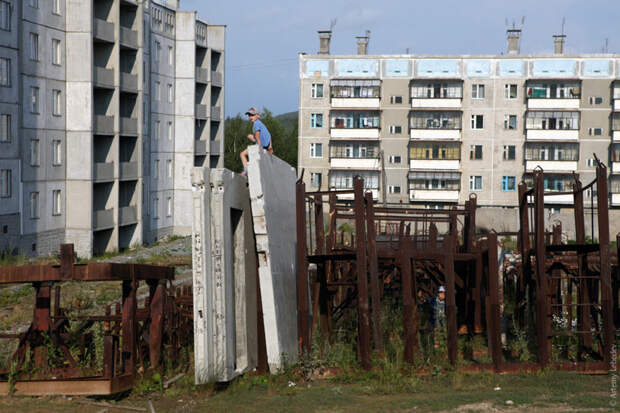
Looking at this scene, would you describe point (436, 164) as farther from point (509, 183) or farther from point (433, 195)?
point (509, 183)

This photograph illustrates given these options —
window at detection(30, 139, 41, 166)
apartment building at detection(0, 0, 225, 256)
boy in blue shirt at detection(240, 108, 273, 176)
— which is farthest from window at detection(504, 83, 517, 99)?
boy in blue shirt at detection(240, 108, 273, 176)

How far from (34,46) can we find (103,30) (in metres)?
4.00

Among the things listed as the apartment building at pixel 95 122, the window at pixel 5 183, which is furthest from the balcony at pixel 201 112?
the window at pixel 5 183

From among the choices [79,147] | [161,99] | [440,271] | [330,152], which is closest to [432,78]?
[330,152]

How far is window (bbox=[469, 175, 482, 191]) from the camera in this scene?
179 ft

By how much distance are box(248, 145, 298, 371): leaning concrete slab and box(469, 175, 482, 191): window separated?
141 ft

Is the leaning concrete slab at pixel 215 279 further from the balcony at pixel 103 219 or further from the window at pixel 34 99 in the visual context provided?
the balcony at pixel 103 219

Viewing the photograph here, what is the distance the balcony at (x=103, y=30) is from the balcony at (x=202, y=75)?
1168cm

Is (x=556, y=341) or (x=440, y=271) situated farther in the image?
(x=440, y=271)

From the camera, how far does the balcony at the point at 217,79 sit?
4903 centimetres

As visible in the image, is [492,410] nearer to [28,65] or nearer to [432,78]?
[28,65]

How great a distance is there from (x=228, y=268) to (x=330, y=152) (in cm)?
4574

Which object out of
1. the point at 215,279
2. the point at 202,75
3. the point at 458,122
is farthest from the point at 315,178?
the point at 215,279

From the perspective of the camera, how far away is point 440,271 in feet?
54.9
